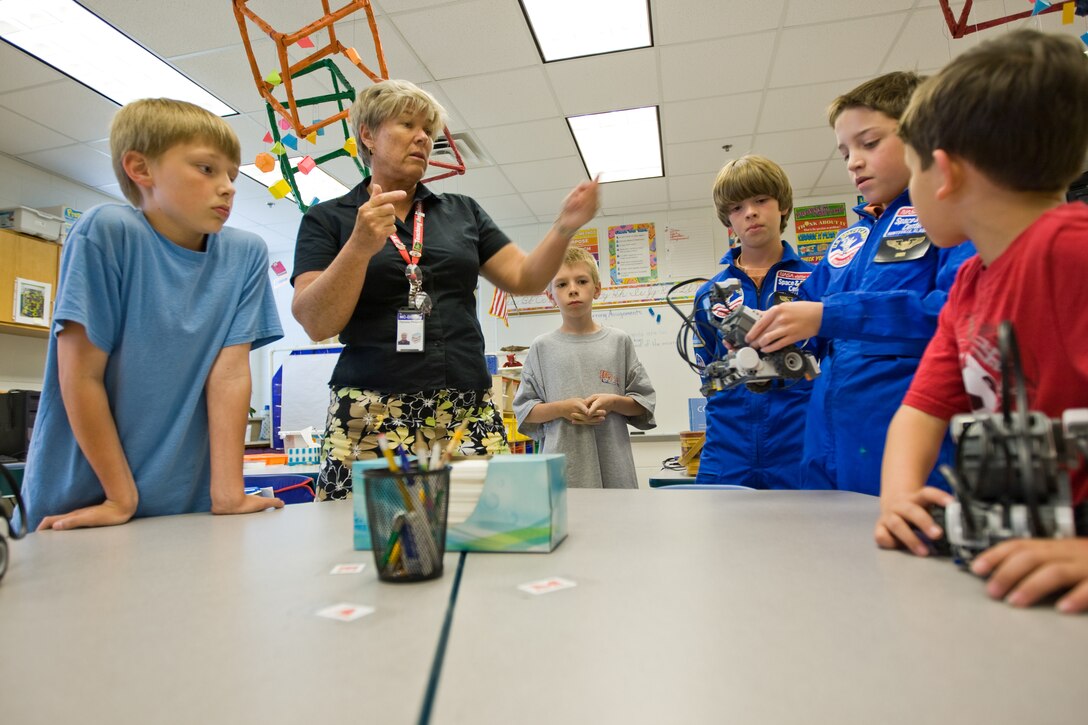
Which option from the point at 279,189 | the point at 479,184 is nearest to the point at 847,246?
the point at 279,189

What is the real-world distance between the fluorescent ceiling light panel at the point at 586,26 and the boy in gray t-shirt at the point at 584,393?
4.44 ft

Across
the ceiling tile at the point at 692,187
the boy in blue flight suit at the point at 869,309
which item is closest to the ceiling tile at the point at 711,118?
the ceiling tile at the point at 692,187

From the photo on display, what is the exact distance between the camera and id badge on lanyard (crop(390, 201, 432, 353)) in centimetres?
128

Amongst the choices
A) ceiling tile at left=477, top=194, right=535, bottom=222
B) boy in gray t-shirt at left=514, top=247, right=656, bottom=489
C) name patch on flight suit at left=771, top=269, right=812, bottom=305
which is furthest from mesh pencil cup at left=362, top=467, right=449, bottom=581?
ceiling tile at left=477, top=194, right=535, bottom=222

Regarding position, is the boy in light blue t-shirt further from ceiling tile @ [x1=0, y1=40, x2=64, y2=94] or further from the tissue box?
ceiling tile @ [x1=0, y1=40, x2=64, y2=94]

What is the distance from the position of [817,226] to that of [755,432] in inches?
165

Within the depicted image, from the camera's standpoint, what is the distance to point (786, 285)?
5.75ft

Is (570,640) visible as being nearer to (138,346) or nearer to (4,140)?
(138,346)

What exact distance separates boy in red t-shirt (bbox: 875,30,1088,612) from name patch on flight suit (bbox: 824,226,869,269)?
0.54 m

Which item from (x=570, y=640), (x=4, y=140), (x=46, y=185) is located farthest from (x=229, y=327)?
(x=46, y=185)

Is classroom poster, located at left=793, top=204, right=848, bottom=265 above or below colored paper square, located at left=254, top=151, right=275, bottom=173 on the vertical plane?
above

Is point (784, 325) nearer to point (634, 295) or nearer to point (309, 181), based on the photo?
point (309, 181)

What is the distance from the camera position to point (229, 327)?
3.87 feet

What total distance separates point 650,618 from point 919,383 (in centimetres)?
55
